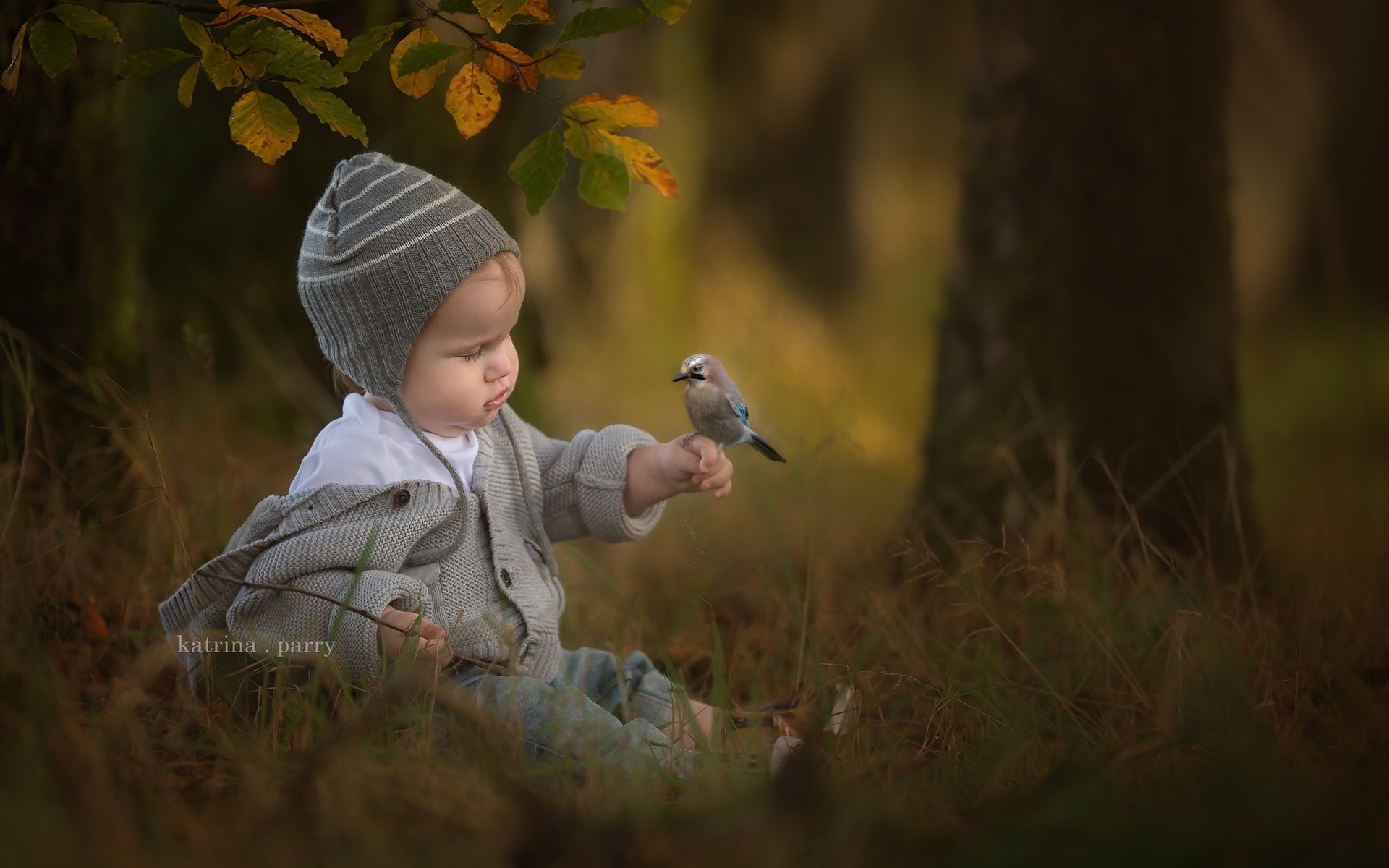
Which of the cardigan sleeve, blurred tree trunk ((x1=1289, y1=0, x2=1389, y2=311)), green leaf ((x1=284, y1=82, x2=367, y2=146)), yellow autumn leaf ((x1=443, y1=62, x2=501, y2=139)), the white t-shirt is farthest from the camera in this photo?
blurred tree trunk ((x1=1289, y1=0, x2=1389, y2=311))

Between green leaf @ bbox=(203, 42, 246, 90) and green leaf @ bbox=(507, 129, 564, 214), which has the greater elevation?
green leaf @ bbox=(203, 42, 246, 90)

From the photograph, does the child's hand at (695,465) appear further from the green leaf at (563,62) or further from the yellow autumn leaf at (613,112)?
the green leaf at (563,62)

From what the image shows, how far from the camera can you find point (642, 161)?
2318mm

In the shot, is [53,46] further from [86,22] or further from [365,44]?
[365,44]

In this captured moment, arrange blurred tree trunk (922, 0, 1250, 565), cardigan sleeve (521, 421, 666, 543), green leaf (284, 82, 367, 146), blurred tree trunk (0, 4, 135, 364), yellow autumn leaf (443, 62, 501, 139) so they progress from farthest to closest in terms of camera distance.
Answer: blurred tree trunk (922, 0, 1250, 565)
blurred tree trunk (0, 4, 135, 364)
cardigan sleeve (521, 421, 666, 543)
yellow autumn leaf (443, 62, 501, 139)
green leaf (284, 82, 367, 146)

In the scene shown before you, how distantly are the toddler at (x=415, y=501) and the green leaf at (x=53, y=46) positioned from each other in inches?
20.7

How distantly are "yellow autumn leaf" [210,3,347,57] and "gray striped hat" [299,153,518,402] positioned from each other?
0.26 meters

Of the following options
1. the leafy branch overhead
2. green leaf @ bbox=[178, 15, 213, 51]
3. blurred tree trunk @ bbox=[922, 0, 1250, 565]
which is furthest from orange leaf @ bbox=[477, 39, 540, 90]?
blurred tree trunk @ bbox=[922, 0, 1250, 565]

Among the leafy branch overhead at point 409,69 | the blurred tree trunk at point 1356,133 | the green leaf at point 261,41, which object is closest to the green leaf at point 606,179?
the leafy branch overhead at point 409,69

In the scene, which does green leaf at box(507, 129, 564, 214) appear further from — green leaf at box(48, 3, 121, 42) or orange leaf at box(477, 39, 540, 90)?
green leaf at box(48, 3, 121, 42)

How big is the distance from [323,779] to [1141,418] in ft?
9.52

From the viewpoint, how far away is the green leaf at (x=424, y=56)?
2.09 m

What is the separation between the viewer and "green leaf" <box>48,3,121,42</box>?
2.07 metres

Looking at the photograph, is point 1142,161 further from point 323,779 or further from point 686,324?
point 686,324
